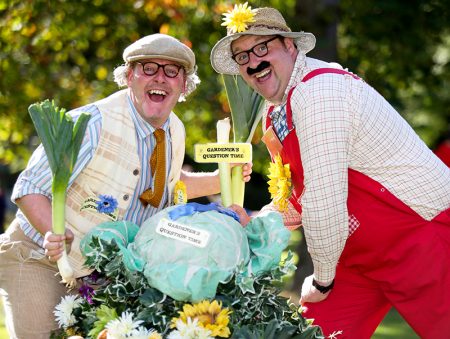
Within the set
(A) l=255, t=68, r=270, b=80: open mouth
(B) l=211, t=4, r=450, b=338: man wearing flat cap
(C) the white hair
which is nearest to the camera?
(B) l=211, t=4, r=450, b=338: man wearing flat cap

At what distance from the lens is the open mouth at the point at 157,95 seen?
3504 mm

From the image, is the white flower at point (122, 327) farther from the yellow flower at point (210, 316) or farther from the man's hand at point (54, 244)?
the man's hand at point (54, 244)

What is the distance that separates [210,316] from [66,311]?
630 mm

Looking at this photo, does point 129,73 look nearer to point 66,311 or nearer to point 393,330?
point 66,311

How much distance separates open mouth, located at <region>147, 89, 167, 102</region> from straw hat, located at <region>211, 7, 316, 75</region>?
326 millimetres

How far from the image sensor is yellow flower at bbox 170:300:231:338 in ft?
9.32

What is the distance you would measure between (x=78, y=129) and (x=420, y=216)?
1.37 metres

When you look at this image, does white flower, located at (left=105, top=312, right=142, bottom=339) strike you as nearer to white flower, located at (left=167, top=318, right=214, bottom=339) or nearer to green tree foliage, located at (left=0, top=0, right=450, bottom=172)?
white flower, located at (left=167, top=318, right=214, bottom=339)

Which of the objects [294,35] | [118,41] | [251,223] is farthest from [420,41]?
[251,223]

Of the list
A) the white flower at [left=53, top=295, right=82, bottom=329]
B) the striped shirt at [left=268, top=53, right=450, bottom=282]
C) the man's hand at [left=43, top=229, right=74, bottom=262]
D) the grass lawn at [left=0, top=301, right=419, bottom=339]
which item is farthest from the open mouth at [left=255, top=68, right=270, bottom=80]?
the grass lawn at [left=0, top=301, right=419, bottom=339]

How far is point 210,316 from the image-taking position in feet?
9.38

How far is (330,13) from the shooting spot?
Answer: 7859mm

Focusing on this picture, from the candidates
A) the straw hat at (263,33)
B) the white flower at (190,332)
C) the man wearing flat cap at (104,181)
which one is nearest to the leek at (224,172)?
the man wearing flat cap at (104,181)

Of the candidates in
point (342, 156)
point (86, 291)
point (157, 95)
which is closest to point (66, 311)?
point (86, 291)
